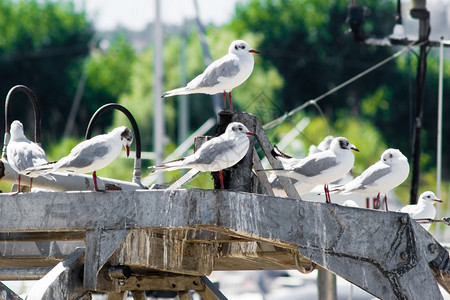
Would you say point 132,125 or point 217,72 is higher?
point 217,72

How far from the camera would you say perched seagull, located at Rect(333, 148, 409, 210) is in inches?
432

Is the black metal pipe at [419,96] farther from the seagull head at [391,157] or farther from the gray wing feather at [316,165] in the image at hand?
the gray wing feather at [316,165]

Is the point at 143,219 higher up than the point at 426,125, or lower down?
lower down

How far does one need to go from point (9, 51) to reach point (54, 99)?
212 inches

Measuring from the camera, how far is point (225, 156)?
8.93 metres

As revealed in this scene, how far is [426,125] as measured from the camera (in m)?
69.8

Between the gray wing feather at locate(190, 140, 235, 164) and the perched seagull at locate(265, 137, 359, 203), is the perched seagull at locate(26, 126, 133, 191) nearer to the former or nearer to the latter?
the gray wing feather at locate(190, 140, 235, 164)

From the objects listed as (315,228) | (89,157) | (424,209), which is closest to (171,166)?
(89,157)

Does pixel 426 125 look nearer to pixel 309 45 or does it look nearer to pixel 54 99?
pixel 309 45

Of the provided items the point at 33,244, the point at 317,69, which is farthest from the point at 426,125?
the point at 33,244

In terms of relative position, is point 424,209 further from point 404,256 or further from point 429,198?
point 404,256

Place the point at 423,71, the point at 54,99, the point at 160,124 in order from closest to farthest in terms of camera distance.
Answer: the point at 423,71, the point at 160,124, the point at 54,99

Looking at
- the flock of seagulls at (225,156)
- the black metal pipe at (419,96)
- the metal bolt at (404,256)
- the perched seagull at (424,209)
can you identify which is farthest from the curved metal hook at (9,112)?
the black metal pipe at (419,96)

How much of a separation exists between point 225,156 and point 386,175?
101 inches
